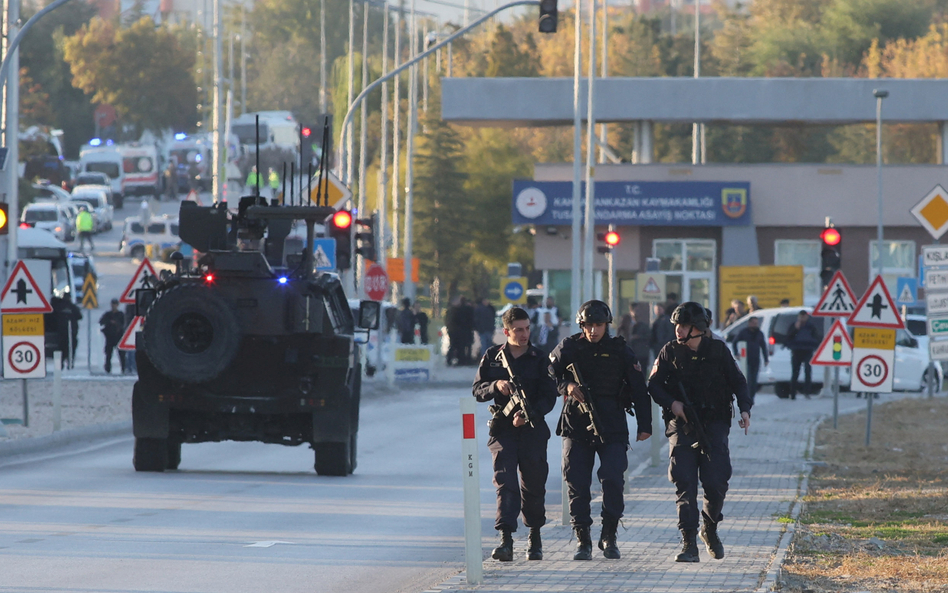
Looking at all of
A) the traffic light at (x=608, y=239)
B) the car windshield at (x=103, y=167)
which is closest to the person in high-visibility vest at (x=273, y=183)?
the traffic light at (x=608, y=239)

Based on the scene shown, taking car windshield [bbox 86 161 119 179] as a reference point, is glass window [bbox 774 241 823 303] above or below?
below

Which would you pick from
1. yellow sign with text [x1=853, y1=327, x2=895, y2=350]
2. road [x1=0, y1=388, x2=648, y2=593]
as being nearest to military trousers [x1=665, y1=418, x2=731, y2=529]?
road [x1=0, y1=388, x2=648, y2=593]

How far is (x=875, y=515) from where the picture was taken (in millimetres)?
13461

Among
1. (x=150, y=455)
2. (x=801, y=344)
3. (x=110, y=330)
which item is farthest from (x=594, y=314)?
(x=110, y=330)

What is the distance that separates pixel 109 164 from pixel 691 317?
88.3 meters

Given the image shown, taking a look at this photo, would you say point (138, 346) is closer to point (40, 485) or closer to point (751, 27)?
point (40, 485)

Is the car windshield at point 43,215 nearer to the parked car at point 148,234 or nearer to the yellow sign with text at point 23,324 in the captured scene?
the parked car at point 148,234

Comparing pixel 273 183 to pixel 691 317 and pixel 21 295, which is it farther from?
pixel 691 317

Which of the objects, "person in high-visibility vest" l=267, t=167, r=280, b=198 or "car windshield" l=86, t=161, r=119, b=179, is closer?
"person in high-visibility vest" l=267, t=167, r=280, b=198

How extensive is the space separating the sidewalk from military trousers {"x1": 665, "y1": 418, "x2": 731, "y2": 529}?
34 centimetres

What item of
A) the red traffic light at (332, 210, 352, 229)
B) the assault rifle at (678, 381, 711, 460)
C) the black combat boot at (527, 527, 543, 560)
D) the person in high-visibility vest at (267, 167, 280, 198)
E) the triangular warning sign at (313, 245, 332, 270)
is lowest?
the black combat boot at (527, 527, 543, 560)

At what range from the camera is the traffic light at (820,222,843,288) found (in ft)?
92.6

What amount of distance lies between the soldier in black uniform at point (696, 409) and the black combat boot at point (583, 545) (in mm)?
570

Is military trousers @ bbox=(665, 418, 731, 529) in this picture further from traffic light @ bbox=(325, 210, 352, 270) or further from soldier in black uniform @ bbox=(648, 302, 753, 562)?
traffic light @ bbox=(325, 210, 352, 270)
